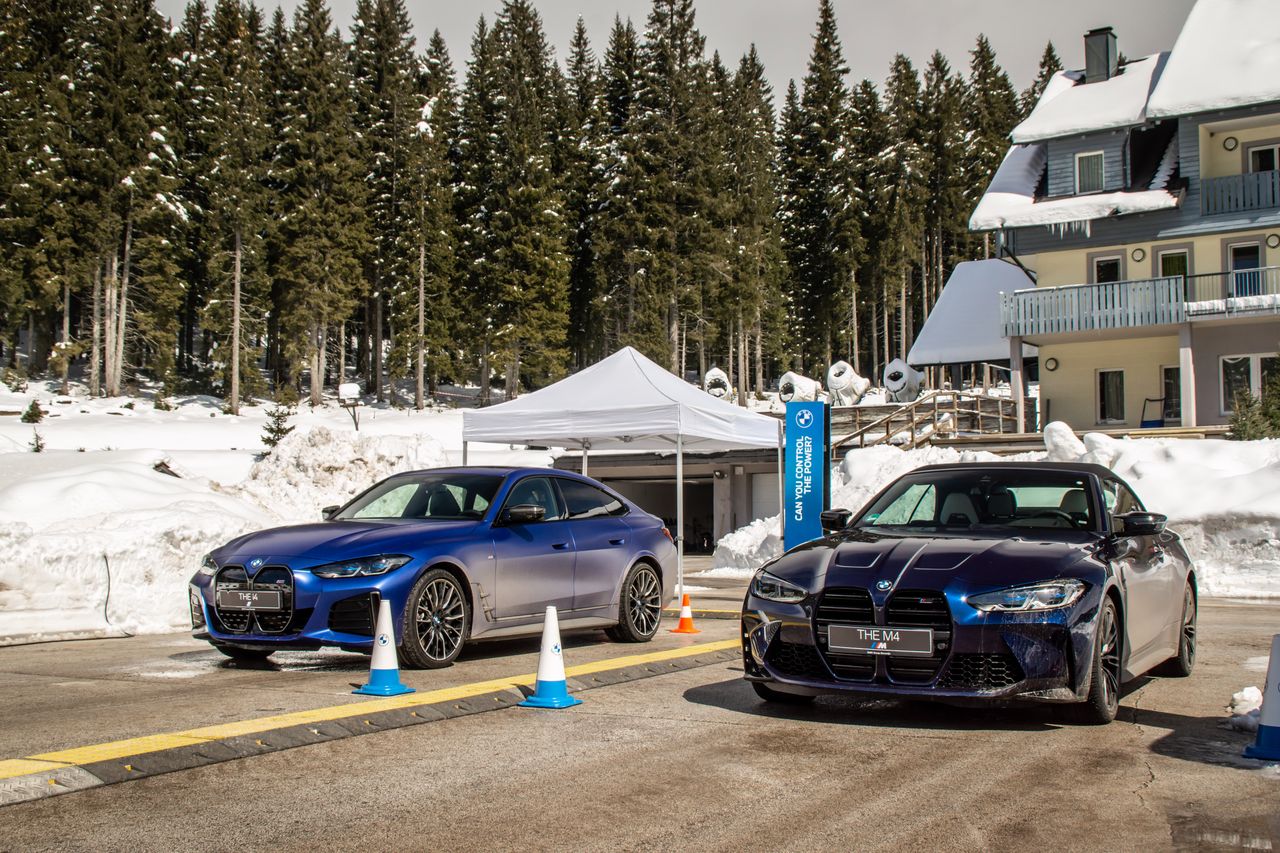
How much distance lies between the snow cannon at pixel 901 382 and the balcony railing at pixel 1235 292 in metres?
18.9

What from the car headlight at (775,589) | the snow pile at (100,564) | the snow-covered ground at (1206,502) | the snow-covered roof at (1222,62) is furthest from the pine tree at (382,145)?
the car headlight at (775,589)

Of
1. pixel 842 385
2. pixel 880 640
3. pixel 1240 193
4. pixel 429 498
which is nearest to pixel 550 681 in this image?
pixel 880 640

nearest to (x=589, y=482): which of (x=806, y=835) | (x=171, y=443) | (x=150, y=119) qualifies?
(x=806, y=835)

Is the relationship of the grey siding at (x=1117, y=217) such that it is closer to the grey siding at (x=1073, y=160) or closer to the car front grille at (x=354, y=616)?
the grey siding at (x=1073, y=160)

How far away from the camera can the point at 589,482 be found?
35.9 ft

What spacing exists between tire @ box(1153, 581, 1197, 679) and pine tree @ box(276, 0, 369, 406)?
174ft

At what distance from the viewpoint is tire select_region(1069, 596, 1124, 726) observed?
6.39 metres

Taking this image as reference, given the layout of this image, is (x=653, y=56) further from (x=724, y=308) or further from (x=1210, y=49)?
(x=1210, y=49)

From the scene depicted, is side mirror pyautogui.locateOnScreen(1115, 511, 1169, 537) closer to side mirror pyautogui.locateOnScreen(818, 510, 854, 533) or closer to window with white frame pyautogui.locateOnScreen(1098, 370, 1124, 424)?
side mirror pyautogui.locateOnScreen(818, 510, 854, 533)

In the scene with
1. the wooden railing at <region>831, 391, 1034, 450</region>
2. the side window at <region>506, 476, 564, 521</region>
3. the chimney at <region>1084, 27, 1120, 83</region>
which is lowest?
the side window at <region>506, 476, 564, 521</region>

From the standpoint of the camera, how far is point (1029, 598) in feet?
20.6

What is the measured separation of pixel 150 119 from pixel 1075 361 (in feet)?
138

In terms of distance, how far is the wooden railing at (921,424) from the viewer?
31.5 m

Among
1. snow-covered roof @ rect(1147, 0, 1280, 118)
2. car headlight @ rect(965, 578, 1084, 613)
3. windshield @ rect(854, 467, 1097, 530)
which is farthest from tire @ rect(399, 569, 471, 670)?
snow-covered roof @ rect(1147, 0, 1280, 118)
